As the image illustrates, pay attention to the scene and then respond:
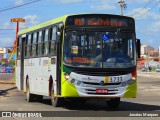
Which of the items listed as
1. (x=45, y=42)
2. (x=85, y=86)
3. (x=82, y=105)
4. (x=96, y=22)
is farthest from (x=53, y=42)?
(x=82, y=105)

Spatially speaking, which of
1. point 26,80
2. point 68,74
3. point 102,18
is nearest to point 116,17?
point 102,18

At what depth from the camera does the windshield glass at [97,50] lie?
637 inches

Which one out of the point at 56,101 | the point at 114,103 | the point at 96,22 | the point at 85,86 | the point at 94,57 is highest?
the point at 96,22

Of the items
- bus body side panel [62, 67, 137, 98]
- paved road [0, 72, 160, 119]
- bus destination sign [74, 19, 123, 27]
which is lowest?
paved road [0, 72, 160, 119]

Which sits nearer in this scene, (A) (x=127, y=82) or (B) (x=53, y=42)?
(A) (x=127, y=82)

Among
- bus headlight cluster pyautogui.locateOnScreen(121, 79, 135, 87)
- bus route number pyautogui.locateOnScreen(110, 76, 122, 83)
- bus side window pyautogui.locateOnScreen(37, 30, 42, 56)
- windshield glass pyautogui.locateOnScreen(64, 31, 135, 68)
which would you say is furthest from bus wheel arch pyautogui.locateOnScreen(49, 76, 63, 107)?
bus headlight cluster pyautogui.locateOnScreen(121, 79, 135, 87)

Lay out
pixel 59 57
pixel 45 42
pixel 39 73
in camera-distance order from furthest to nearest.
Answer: pixel 39 73
pixel 45 42
pixel 59 57

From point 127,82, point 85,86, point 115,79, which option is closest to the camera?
point 85,86

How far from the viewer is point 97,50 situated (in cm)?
1631

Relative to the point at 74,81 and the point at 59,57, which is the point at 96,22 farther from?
the point at 74,81

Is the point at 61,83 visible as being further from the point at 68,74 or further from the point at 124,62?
the point at 124,62

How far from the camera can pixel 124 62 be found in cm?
1642

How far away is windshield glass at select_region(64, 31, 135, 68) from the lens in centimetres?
1617

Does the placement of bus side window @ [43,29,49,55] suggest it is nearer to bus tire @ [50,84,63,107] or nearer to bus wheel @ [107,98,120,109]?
bus tire @ [50,84,63,107]
